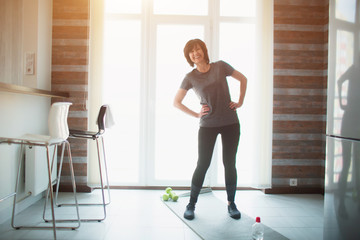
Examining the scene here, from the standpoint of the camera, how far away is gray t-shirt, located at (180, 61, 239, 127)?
7.95ft

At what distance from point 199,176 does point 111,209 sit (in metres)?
0.92

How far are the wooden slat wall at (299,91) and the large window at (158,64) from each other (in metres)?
0.26

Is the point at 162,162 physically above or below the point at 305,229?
above

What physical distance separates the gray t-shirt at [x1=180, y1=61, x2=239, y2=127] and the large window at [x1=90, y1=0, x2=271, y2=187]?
883 mm

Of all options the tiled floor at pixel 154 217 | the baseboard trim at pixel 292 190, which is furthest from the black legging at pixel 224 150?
the baseboard trim at pixel 292 190

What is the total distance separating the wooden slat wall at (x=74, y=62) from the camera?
10.5 ft

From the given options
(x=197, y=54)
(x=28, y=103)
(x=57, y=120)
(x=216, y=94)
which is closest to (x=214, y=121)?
(x=216, y=94)

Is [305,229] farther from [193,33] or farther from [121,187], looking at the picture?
[193,33]

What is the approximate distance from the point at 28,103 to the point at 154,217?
159 centimetres

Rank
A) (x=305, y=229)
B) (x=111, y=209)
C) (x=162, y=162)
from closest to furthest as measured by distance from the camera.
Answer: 1. (x=305, y=229)
2. (x=111, y=209)
3. (x=162, y=162)

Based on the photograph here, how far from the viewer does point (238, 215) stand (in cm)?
246

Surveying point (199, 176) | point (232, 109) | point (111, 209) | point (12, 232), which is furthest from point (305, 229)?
point (12, 232)

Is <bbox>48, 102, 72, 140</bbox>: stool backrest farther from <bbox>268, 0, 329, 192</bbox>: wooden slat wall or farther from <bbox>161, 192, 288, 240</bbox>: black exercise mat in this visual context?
Answer: <bbox>268, 0, 329, 192</bbox>: wooden slat wall

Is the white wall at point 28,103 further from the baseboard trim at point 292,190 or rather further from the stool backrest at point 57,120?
the baseboard trim at point 292,190
